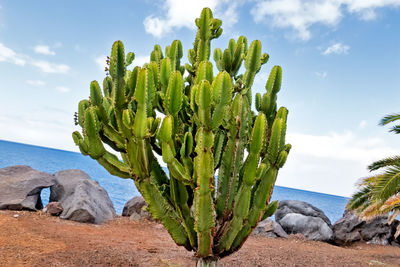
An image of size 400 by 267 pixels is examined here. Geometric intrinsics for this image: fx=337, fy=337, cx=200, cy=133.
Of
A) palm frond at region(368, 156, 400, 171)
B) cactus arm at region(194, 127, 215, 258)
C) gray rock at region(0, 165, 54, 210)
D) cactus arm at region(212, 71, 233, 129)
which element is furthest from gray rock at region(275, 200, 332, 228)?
cactus arm at region(212, 71, 233, 129)

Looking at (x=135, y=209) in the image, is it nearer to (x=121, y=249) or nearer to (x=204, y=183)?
(x=121, y=249)

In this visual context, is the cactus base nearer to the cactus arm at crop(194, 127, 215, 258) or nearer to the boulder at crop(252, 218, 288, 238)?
the cactus arm at crop(194, 127, 215, 258)

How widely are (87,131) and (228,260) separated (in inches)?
167

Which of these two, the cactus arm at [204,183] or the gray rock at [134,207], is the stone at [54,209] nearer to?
the gray rock at [134,207]

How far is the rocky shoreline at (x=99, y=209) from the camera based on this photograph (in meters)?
9.68

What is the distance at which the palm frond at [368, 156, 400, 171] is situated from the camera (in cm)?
909

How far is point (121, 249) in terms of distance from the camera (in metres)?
6.97

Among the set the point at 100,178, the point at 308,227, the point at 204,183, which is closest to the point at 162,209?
the point at 204,183

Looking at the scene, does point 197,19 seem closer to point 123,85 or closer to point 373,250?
point 123,85

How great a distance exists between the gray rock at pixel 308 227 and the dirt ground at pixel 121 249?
66cm

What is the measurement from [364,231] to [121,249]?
9.12 meters

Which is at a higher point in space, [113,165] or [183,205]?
[113,165]

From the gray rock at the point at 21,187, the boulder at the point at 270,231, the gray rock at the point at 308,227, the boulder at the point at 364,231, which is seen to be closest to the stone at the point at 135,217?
the gray rock at the point at 21,187

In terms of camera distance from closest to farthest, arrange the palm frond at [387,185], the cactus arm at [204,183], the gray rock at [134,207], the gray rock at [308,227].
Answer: the cactus arm at [204,183]
the palm frond at [387,185]
the gray rock at [134,207]
the gray rock at [308,227]
